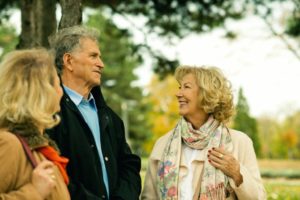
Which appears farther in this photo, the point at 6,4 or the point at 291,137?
the point at 291,137

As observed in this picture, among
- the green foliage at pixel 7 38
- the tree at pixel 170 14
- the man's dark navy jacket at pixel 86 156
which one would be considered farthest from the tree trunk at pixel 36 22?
the green foliage at pixel 7 38

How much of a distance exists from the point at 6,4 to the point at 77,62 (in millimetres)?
5423

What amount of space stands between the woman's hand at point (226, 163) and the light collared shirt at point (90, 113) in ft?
Result: 2.65

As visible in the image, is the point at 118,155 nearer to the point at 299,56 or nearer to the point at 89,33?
the point at 89,33

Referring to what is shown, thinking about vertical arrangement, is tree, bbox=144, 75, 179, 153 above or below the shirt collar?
below

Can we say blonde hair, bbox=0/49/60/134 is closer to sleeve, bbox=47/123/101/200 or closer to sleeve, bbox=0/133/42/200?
sleeve, bbox=0/133/42/200

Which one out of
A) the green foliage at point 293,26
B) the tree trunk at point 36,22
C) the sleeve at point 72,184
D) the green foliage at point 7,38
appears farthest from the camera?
the green foliage at point 7,38

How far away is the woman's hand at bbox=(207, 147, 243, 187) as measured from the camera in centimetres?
414

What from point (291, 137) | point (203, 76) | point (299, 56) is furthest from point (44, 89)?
point (291, 137)

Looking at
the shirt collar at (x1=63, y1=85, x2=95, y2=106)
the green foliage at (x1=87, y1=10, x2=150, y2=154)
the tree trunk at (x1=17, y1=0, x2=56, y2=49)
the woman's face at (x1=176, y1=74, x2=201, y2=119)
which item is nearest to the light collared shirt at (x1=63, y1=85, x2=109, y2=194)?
the shirt collar at (x1=63, y1=85, x2=95, y2=106)

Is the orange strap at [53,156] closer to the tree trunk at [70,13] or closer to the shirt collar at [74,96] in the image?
the shirt collar at [74,96]

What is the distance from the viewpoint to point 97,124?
3975 millimetres

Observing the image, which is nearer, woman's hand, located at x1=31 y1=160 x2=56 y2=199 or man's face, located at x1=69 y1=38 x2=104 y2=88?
woman's hand, located at x1=31 y1=160 x2=56 y2=199

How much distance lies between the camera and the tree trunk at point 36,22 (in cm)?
666
